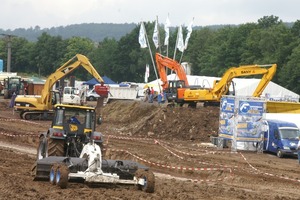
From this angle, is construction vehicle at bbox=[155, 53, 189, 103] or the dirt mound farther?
construction vehicle at bbox=[155, 53, 189, 103]

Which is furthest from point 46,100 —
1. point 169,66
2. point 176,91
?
point 169,66

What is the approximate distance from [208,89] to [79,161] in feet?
98.9

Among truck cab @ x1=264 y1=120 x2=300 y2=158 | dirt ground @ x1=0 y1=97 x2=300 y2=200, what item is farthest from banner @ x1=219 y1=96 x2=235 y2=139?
truck cab @ x1=264 y1=120 x2=300 y2=158

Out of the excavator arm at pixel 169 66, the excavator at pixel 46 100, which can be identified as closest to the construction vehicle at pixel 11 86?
the excavator arm at pixel 169 66

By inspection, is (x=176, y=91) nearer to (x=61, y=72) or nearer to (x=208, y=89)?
(x=208, y=89)

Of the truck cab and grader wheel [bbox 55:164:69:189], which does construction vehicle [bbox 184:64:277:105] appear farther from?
grader wheel [bbox 55:164:69:189]

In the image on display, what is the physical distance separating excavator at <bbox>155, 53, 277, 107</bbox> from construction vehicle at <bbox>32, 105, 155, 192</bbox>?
23318mm

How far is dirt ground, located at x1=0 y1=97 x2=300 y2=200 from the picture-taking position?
15891 millimetres

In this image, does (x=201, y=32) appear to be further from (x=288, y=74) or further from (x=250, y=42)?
(x=288, y=74)

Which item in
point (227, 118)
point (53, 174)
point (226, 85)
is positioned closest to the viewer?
point (53, 174)

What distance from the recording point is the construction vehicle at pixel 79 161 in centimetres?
1556

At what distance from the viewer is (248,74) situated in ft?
135

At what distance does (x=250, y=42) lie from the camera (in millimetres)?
108125

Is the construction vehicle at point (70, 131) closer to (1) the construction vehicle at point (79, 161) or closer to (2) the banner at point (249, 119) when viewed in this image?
(1) the construction vehicle at point (79, 161)
